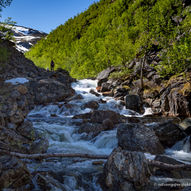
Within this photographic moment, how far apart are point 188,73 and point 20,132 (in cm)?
1789

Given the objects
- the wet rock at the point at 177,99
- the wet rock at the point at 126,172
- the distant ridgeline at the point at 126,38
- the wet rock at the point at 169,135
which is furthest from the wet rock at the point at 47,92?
the wet rock at the point at 126,172

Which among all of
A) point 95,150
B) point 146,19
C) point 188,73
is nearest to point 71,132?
point 95,150

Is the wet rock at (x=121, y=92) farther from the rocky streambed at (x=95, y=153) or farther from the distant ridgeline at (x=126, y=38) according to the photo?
the rocky streambed at (x=95, y=153)

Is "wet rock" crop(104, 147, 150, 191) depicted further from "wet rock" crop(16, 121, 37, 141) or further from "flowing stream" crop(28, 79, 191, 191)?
"wet rock" crop(16, 121, 37, 141)

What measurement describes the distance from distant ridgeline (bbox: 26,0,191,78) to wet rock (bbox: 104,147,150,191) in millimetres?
11855

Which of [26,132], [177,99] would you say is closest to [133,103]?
[177,99]

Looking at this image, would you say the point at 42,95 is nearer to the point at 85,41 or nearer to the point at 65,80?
the point at 65,80

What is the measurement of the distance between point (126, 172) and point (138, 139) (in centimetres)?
368

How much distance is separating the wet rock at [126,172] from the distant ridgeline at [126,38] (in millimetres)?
11855

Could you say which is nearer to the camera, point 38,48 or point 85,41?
point 85,41

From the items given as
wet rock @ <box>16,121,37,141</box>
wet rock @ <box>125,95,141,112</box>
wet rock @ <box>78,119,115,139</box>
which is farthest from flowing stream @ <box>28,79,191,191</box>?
wet rock @ <box>125,95,141,112</box>

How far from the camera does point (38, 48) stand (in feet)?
292

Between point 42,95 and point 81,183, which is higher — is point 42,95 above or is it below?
above

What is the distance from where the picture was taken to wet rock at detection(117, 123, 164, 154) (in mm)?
7965
